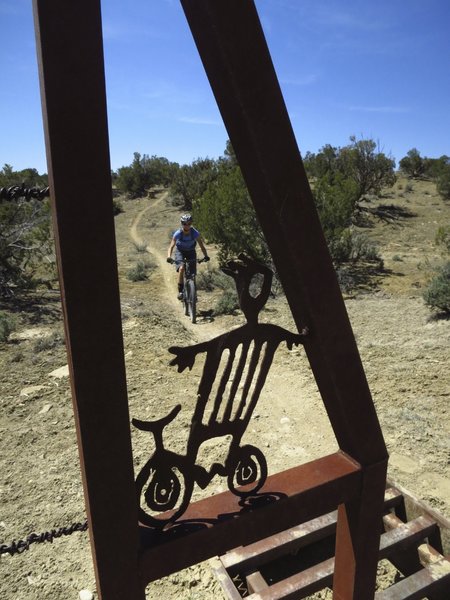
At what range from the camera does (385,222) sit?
16469mm

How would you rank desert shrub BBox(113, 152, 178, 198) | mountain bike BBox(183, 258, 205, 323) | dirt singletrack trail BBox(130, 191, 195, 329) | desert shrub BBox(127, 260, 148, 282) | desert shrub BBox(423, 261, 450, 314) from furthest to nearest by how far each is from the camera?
desert shrub BBox(113, 152, 178, 198) → desert shrub BBox(127, 260, 148, 282) → dirt singletrack trail BBox(130, 191, 195, 329) → mountain bike BBox(183, 258, 205, 323) → desert shrub BBox(423, 261, 450, 314)

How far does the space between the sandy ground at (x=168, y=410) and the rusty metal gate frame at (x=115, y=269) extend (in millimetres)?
1530

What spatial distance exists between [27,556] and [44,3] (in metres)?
2.84

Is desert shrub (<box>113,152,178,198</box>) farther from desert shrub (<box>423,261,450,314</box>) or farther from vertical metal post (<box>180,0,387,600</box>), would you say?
vertical metal post (<box>180,0,387,600</box>)

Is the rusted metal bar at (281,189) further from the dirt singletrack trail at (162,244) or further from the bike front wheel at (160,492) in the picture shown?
the dirt singletrack trail at (162,244)

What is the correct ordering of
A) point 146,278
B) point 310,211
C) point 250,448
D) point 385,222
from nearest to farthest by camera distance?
point 310,211 → point 250,448 → point 146,278 → point 385,222

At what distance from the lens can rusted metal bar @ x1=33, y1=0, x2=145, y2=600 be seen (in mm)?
759

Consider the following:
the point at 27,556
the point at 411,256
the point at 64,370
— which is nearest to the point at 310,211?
the point at 27,556

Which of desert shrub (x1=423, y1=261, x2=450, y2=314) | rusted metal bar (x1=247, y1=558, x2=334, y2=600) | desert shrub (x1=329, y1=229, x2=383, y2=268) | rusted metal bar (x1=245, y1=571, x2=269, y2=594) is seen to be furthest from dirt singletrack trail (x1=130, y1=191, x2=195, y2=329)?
rusted metal bar (x1=247, y1=558, x2=334, y2=600)

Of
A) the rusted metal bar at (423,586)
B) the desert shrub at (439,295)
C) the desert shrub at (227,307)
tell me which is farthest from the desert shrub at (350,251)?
the rusted metal bar at (423,586)

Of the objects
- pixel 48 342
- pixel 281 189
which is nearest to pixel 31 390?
pixel 48 342

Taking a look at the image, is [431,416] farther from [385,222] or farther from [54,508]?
[385,222]

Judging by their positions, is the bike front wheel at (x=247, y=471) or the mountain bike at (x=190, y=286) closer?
the bike front wheel at (x=247, y=471)

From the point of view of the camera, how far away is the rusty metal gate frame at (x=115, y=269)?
78 cm
